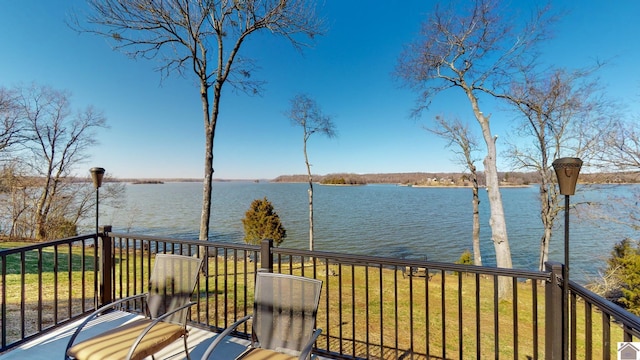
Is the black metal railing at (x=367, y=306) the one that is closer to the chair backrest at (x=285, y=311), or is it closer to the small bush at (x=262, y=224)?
the chair backrest at (x=285, y=311)

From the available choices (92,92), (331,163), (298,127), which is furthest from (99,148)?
(331,163)

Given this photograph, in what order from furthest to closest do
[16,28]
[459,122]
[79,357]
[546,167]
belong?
[459,122]
[546,167]
[16,28]
[79,357]

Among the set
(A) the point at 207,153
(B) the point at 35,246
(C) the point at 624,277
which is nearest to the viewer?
(B) the point at 35,246

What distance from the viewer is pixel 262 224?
17953mm

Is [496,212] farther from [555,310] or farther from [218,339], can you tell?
[218,339]

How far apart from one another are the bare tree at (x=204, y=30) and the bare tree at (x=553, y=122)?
7137 mm

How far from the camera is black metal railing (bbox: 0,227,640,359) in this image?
1.79 metres

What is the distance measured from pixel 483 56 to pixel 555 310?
909 cm

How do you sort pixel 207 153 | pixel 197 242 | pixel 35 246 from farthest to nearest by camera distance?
pixel 207 153
pixel 197 242
pixel 35 246

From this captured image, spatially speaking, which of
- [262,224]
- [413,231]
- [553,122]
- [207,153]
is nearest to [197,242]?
[207,153]

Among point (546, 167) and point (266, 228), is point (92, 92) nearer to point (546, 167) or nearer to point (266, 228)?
point (266, 228)

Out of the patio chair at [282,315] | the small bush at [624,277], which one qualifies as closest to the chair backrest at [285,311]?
the patio chair at [282,315]

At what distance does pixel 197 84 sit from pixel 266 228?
1149 cm

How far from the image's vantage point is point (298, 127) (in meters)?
15.0
